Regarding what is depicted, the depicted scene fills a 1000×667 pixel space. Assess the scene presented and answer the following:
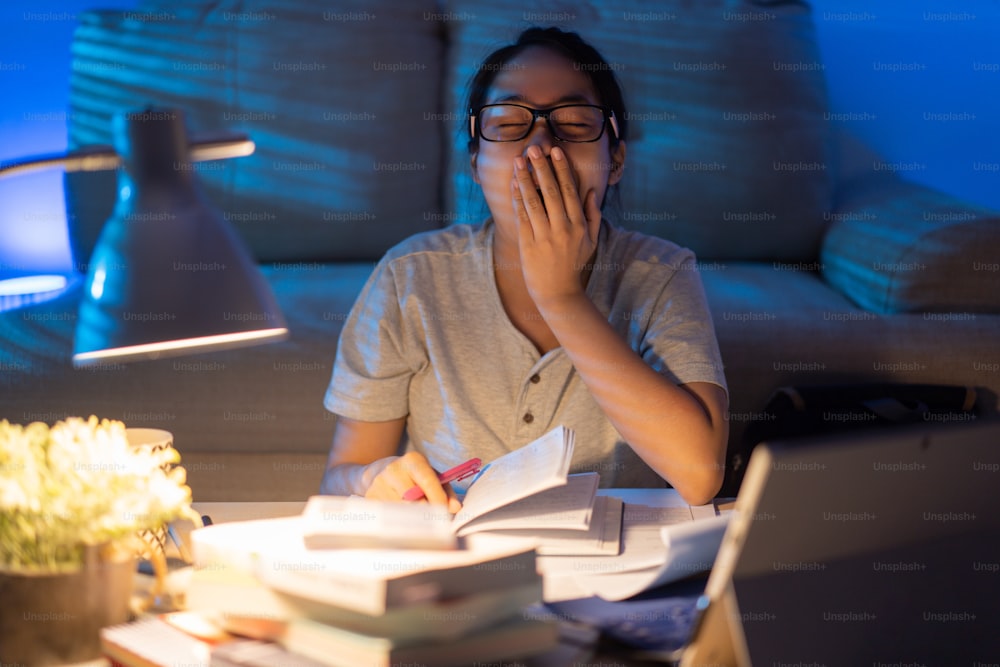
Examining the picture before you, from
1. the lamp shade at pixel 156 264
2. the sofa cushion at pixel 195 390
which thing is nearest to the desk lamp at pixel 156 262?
the lamp shade at pixel 156 264

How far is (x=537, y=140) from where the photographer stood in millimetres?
1266

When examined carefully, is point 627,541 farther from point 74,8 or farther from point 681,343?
point 74,8

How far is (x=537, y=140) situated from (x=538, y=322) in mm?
267

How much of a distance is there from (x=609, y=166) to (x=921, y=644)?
0.83 m

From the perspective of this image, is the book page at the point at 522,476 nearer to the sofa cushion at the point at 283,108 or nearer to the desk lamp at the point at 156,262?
the desk lamp at the point at 156,262

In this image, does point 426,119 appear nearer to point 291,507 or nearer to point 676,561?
point 291,507

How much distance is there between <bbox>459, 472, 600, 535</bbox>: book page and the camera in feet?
3.14

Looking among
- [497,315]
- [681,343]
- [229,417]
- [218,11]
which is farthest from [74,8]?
[681,343]

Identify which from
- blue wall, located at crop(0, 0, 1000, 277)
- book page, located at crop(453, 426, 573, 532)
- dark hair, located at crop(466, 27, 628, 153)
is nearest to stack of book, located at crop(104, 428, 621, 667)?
book page, located at crop(453, 426, 573, 532)

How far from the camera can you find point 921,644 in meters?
0.68

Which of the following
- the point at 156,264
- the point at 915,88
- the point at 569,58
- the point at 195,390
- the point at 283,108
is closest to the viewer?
the point at 156,264

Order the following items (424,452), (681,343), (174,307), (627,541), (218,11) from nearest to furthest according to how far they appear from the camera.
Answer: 1. (174,307)
2. (627,541)
3. (681,343)
4. (424,452)
5. (218,11)

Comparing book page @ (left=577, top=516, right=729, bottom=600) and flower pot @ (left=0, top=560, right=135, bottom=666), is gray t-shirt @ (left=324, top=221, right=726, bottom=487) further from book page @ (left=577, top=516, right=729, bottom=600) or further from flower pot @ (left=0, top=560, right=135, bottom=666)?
flower pot @ (left=0, top=560, right=135, bottom=666)

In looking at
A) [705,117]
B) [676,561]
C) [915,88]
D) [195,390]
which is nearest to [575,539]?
[676,561]
